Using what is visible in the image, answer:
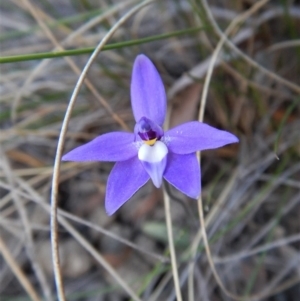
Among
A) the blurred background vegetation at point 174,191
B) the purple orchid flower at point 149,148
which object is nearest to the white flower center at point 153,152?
the purple orchid flower at point 149,148

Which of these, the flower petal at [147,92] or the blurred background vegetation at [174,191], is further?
the blurred background vegetation at [174,191]

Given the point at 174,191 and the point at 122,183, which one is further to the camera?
the point at 174,191

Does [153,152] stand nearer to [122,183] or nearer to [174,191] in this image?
[122,183]

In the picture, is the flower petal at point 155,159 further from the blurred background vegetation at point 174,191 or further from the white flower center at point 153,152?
the blurred background vegetation at point 174,191

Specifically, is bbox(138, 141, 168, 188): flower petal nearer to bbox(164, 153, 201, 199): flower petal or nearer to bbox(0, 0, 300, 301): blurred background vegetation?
bbox(164, 153, 201, 199): flower petal

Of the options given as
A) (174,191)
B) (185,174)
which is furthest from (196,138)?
(174,191)

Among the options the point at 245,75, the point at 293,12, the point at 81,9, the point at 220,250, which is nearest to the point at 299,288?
the point at 220,250
